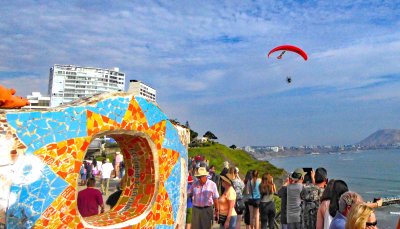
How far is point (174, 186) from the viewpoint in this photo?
5.95 m

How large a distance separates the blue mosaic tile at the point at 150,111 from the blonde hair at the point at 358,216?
10.0 ft

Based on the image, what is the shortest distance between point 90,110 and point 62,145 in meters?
0.61

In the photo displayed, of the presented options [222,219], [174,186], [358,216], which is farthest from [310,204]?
[358,216]

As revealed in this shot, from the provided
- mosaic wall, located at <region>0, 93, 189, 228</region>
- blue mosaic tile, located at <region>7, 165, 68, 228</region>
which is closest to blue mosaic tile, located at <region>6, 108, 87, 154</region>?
mosaic wall, located at <region>0, 93, 189, 228</region>

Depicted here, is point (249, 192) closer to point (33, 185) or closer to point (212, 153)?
point (33, 185)

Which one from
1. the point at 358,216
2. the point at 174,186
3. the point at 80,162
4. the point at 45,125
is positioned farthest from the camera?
the point at 174,186

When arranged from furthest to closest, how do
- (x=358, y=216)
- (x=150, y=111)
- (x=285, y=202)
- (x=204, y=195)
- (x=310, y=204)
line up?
(x=285, y=202), (x=204, y=195), (x=310, y=204), (x=150, y=111), (x=358, y=216)

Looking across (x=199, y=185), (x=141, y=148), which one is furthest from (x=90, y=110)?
(x=199, y=185)

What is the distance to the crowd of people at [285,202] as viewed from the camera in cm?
475

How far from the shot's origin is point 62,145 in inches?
Answer: 180

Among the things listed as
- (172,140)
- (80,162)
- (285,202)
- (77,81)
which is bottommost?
(285,202)

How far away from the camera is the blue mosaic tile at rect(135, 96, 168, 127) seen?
5506mm

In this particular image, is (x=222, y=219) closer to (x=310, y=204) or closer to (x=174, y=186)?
(x=310, y=204)

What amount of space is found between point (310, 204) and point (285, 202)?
1.62m
